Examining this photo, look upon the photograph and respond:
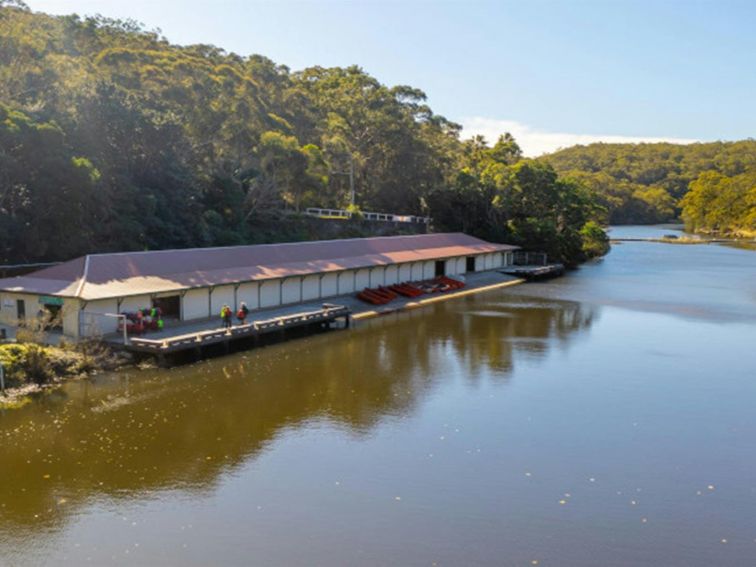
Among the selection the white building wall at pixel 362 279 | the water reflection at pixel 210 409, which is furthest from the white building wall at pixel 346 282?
the water reflection at pixel 210 409

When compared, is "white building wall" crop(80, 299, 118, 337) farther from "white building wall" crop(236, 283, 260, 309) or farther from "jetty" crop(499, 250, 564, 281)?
"jetty" crop(499, 250, 564, 281)

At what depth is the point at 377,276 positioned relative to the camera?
4531cm

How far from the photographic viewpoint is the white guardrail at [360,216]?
2444 inches

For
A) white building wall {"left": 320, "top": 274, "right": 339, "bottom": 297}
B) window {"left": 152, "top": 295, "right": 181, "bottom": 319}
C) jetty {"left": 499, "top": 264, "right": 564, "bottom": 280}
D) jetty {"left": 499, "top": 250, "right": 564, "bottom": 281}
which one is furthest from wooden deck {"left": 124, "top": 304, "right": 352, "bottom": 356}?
jetty {"left": 499, "top": 250, "right": 564, "bottom": 281}

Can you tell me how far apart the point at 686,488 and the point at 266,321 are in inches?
779

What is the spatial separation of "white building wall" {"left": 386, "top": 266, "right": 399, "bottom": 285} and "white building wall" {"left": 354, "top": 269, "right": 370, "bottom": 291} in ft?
7.67

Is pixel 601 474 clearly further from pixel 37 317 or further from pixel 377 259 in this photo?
pixel 377 259

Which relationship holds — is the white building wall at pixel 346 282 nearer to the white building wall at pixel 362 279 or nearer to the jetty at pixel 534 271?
the white building wall at pixel 362 279

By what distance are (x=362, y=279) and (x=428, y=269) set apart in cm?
914

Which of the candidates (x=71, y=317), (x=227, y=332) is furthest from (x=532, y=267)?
(x=71, y=317)

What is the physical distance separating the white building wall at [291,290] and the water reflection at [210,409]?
4143mm

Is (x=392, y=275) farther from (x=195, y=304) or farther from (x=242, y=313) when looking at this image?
(x=195, y=304)

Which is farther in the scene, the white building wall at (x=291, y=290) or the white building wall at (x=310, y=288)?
the white building wall at (x=310, y=288)

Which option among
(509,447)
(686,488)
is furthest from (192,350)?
(686,488)
